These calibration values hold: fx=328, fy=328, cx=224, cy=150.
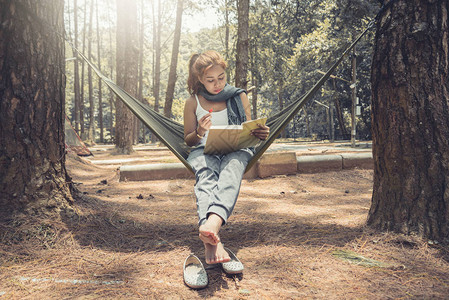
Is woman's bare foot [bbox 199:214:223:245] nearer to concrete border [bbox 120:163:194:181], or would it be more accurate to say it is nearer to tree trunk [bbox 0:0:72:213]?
tree trunk [bbox 0:0:72:213]

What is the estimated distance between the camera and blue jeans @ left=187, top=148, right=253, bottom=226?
1497mm

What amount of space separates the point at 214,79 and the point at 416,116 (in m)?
1.10

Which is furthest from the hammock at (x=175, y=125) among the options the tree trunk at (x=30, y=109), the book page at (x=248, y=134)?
the tree trunk at (x=30, y=109)

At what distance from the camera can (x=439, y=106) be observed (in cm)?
164

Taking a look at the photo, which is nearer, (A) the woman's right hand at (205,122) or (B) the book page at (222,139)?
(B) the book page at (222,139)

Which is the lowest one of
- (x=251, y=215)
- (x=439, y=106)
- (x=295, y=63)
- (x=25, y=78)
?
(x=251, y=215)

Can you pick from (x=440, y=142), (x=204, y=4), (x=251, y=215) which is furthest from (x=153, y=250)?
(x=204, y=4)

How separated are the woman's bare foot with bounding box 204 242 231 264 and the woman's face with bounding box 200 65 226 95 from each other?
3.03 feet

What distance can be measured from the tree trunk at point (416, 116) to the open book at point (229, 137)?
0.72 meters

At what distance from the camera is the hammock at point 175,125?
6.47ft

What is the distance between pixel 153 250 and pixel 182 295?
0.54 m

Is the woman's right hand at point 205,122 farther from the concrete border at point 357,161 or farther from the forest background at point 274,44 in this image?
the forest background at point 274,44

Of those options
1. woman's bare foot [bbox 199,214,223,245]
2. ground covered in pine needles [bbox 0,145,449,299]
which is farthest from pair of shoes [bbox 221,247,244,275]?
woman's bare foot [bbox 199,214,223,245]

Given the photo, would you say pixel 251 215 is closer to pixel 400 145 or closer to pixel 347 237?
pixel 347 237
